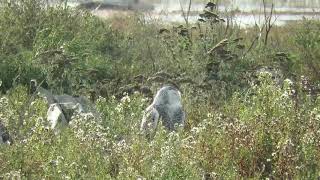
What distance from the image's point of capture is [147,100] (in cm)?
719

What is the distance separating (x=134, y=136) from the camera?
524 centimetres

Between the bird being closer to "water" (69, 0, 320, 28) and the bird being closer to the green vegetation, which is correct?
the green vegetation

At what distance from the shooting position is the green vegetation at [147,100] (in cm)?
480

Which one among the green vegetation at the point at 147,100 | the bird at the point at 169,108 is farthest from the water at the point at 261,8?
the bird at the point at 169,108

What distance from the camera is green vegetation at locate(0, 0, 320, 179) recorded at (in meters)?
4.80

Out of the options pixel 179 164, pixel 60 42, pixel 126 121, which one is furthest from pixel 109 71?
pixel 179 164

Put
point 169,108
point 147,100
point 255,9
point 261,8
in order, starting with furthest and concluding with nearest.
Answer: point 255,9
point 261,8
point 147,100
point 169,108

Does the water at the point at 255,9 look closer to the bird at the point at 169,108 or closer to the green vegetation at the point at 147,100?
the green vegetation at the point at 147,100

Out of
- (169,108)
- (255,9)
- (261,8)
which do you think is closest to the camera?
(169,108)

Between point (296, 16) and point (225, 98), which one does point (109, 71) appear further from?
point (296, 16)

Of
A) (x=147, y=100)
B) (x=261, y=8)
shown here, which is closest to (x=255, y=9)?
(x=261, y=8)

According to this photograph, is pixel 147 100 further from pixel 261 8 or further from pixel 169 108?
pixel 261 8

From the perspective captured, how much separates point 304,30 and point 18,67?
4.65 meters

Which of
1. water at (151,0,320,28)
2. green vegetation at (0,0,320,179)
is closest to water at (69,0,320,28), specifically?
water at (151,0,320,28)
